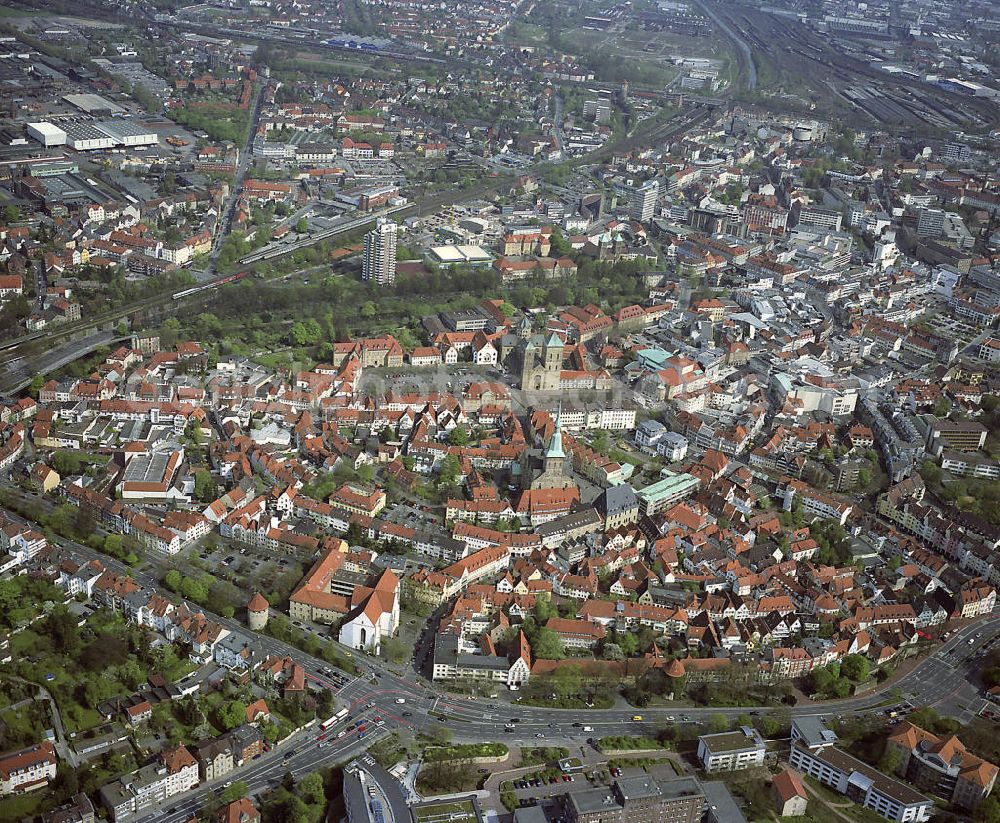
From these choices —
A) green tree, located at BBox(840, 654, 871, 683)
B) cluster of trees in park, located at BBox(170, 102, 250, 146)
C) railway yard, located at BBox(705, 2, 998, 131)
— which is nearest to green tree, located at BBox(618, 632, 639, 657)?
green tree, located at BBox(840, 654, 871, 683)

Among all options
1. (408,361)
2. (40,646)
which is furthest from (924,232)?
(40,646)

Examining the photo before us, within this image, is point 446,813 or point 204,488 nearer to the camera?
point 446,813

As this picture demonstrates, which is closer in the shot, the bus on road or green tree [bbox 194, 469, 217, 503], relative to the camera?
the bus on road

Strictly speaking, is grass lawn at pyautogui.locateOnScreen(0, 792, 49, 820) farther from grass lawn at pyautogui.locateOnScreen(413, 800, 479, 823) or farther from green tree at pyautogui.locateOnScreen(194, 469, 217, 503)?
green tree at pyautogui.locateOnScreen(194, 469, 217, 503)

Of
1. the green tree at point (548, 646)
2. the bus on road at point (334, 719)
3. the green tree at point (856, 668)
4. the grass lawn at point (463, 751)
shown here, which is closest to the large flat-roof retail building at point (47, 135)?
the green tree at point (548, 646)

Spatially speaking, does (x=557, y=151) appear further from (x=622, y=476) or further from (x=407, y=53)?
(x=622, y=476)

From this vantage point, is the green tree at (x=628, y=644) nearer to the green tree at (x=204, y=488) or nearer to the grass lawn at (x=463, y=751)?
the grass lawn at (x=463, y=751)

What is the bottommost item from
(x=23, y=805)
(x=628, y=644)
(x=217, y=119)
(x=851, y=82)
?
(x=217, y=119)

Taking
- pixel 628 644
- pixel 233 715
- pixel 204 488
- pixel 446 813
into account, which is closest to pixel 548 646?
pixel 628 644

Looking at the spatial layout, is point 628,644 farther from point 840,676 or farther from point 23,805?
point 23,805
